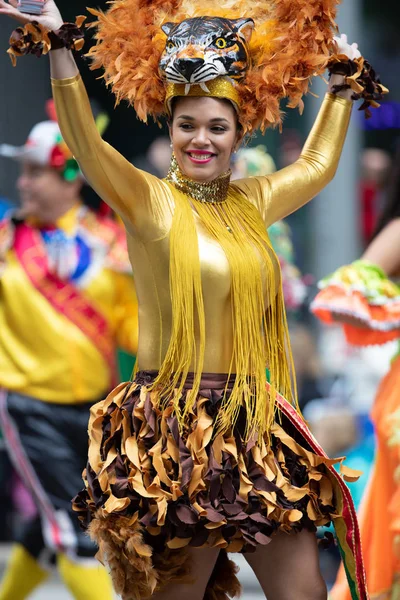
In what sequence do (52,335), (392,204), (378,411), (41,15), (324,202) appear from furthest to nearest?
1. (324,202)
2. (52,335)
3. (392,204)
4. (378,411)
5. (41,15)

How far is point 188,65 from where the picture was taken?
3.36 meters

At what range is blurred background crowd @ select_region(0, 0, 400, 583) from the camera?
6645mm

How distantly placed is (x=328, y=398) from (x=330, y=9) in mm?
3994

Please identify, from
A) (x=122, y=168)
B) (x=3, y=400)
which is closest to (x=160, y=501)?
(x=122, y=168)

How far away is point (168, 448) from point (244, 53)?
3.64 feet

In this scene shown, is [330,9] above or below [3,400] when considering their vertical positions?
above

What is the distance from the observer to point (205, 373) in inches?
132

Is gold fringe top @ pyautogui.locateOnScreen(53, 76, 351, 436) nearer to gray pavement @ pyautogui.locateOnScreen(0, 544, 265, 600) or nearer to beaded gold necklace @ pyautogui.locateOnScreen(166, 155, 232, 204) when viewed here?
beaded gold necklace @ pyautogui.locateOnScreen(166, 155, 232, 204)

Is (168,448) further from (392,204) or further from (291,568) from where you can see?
(392,204)

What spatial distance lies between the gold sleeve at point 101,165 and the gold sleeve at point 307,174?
0.39 metres

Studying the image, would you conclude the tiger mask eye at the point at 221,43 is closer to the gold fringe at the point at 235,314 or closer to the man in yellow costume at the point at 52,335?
the gold fringe at the point at 235,314

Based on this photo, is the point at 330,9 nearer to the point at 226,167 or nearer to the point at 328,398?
the point at 226,167

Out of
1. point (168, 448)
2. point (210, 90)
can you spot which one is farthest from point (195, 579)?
point (210, 90)

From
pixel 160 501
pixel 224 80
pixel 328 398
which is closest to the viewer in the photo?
pixel 160 501
